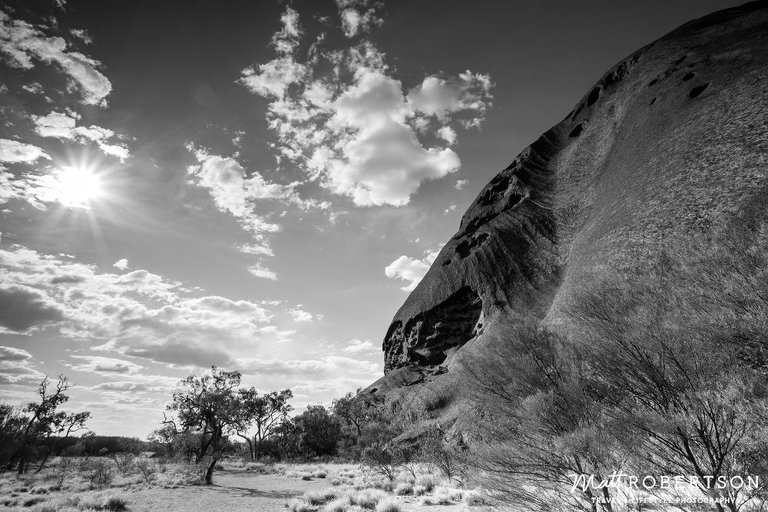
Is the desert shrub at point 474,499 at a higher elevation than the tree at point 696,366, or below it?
below

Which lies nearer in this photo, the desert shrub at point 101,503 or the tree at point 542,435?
the tree at point 542,435

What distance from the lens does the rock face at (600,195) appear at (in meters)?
31.0

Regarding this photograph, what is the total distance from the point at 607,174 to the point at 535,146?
3046 centimetres

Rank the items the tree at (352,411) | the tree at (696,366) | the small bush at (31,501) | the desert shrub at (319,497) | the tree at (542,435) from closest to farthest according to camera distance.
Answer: the tree at (696,366) < the tree at (542,435) < the small bush at (31,501) < the desert shrub at (319,497) < the tree at (352,411)

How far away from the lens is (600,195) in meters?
51.9

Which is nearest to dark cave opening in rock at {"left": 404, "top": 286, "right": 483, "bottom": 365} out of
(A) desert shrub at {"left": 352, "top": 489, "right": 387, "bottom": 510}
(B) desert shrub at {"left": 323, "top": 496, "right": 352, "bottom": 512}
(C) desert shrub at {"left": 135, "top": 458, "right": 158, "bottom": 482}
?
(C) desert shrub at {"left": 135, "top": 458, "right": 158, "bottom": 482}

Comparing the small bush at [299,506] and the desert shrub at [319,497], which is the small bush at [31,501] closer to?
the small bush at [299,506]

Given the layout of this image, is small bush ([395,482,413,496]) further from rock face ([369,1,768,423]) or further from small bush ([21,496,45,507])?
small bush ([21,496,45,507])

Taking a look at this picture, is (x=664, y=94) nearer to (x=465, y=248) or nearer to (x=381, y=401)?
(x=465, y=248)

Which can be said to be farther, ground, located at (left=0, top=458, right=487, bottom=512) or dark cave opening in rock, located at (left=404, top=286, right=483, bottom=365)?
dark cave opening in rock, located at (left=404, top=286, right=483, bottom=365)

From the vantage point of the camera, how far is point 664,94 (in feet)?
165

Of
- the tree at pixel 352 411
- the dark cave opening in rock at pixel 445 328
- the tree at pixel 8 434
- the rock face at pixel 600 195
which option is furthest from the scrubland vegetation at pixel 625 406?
the dark cave opening in rock at pixel 445 328

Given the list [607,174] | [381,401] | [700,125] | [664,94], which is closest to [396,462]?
[381,401]

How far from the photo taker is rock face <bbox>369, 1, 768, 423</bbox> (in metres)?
31.0
